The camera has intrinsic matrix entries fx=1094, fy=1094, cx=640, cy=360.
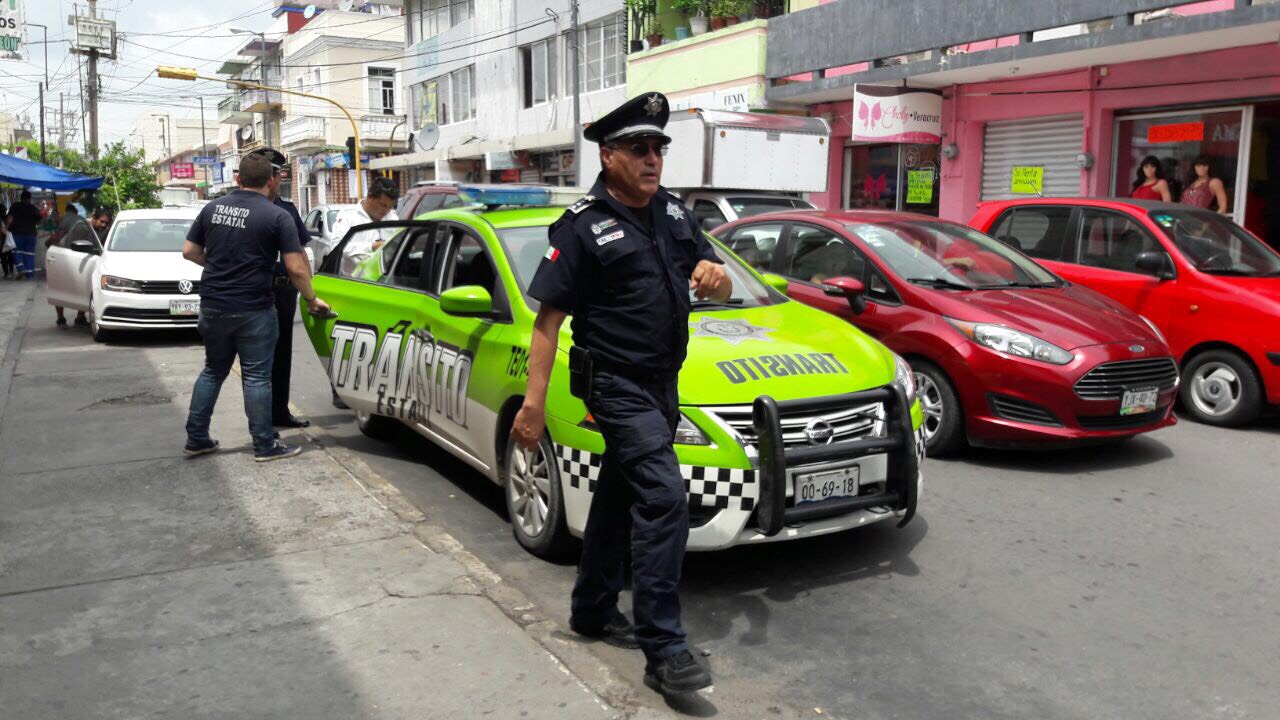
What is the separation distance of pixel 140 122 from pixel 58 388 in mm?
123147

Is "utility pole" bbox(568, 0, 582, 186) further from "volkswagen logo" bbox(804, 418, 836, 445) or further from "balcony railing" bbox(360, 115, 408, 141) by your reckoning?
"balcony railing" bbox(360, 115, 408, 141)

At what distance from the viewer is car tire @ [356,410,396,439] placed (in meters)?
7.14

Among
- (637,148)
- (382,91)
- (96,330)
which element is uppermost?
(382,91)

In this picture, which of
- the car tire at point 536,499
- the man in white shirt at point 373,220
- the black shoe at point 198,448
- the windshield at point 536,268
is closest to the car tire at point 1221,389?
the windshield at point 536,268

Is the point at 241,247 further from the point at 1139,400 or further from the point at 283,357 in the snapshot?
the point at 1139,400

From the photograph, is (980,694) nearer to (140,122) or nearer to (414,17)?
(414,17)

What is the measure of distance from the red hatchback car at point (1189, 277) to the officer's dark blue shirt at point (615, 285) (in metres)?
5.61

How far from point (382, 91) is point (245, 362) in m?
42.3

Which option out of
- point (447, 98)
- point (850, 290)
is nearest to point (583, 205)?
point (850, 290)

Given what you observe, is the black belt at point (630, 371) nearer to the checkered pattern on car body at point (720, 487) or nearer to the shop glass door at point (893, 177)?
the checkered pattern on car body at point (720, 487)

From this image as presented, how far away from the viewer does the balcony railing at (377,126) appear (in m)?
45.0

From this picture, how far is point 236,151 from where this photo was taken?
224 ft

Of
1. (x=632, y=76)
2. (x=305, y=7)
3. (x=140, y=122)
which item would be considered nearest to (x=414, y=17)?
(x=632, y=76)

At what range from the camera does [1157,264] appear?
7.83 metres
